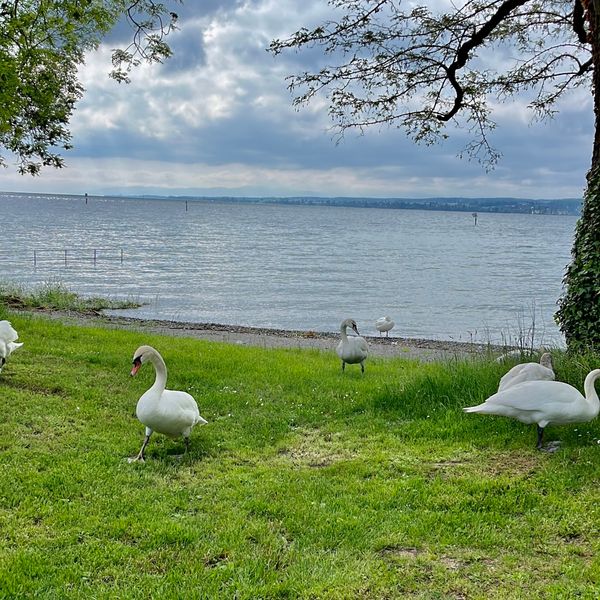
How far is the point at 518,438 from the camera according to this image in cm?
699

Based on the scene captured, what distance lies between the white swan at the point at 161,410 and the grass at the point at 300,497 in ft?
0.95

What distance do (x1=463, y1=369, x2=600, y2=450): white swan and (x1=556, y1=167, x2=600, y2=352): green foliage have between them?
291 cm

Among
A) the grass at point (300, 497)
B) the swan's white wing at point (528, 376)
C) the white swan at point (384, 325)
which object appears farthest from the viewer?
the white swan at point (384, 325)

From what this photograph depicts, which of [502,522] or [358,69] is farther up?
[358,69]

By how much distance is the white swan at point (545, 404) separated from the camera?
20.5ft

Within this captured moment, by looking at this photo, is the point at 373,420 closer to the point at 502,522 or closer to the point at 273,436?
the point at 273,436

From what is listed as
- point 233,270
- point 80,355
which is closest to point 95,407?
point 80,355

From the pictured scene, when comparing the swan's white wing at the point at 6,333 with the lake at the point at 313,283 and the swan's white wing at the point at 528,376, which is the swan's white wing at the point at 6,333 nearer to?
the swan's white wing at the point at 528,376

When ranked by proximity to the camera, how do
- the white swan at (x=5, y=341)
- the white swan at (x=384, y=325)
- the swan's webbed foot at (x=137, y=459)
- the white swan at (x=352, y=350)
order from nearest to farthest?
the swan's webbed foot at (x=137, y=459) < the white swan at (x=5, y=341) < the white swan at (x=352, y=350) < the white swan at (x=384, y=325)

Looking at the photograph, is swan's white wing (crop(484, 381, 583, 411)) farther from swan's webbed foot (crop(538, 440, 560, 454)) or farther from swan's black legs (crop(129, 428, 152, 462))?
swan's black legs (crop(129, 428, 152, 462))

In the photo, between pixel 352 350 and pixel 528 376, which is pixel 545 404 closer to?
pixel 528 376

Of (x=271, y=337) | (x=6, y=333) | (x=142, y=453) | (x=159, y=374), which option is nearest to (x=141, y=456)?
(x=142, y=453)


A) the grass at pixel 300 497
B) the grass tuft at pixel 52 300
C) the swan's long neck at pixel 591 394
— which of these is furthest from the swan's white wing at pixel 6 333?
the grass tuft at pixel 52 300

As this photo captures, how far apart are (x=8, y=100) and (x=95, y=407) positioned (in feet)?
17.9
